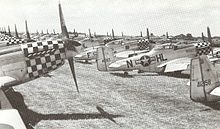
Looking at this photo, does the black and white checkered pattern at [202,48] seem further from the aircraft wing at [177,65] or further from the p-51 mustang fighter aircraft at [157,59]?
the aircraft wing at [177,65]

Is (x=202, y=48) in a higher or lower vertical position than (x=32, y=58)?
lower

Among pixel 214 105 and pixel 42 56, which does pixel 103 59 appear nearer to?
pixel 42 56

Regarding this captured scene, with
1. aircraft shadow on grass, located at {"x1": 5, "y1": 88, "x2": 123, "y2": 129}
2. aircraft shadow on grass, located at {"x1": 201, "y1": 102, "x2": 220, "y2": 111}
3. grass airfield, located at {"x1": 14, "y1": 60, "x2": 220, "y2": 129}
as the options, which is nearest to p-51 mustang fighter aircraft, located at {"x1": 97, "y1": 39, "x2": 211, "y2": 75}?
grass airfield, located at {"x1": 14, "y1": 60, "x2": 220, "y2": 129}

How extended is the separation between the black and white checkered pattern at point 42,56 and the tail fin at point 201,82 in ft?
15.8

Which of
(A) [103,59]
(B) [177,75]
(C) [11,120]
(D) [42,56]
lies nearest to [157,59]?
(B) [177,75]

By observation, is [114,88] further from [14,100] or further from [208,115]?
[208,115]

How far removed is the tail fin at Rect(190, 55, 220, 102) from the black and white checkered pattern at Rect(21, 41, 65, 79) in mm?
4826

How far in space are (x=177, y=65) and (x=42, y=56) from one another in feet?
32.6

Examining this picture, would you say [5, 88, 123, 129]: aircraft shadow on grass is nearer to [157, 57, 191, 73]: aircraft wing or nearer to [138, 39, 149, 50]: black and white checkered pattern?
[157, 57, 191, 73]: aircraft wing

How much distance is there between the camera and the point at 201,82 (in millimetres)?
10438

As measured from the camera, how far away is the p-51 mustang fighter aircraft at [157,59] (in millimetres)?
19016

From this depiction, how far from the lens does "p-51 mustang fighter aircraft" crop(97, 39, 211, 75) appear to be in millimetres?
19016

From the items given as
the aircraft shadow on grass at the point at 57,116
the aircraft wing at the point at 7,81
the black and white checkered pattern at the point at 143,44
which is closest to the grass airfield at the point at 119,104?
the aircraft shadow on grass at the point at 57,116

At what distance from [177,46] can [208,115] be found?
10676 mm
